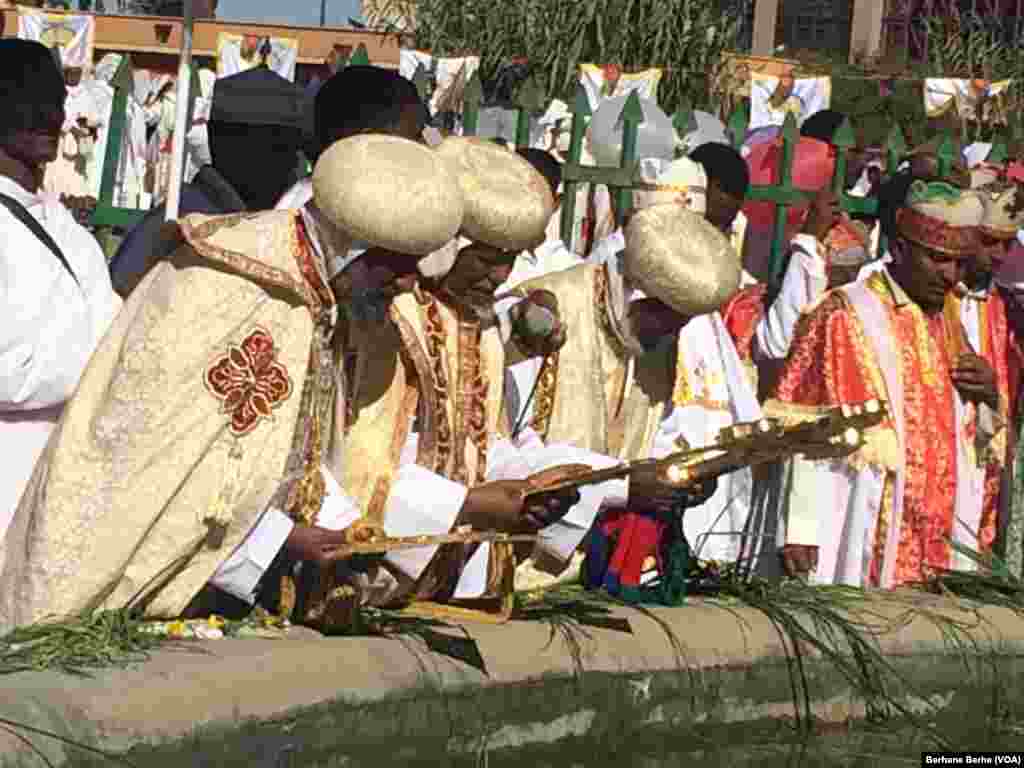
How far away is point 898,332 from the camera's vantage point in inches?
366

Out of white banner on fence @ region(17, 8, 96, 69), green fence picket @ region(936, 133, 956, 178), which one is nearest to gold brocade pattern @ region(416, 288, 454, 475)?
green fence picket @ region(936, 133, 956, 178)

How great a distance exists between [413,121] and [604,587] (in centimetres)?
150

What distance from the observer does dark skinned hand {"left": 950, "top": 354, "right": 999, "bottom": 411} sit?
9.48 meters

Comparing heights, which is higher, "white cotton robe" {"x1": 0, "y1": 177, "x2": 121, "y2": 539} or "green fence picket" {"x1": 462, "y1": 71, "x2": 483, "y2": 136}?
"green fence picket" {"x1": 462, "y1": 71, "x2": 483, "y2": 136}

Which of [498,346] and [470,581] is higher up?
[498,346]

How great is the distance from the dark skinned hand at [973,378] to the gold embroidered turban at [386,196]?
3186 millimetres

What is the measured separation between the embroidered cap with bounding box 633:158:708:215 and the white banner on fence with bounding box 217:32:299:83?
984 centimetres

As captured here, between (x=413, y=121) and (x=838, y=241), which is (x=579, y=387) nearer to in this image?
(x=413, y=121)

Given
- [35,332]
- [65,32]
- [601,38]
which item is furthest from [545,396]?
[601,38]

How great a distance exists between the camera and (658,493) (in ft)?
26.2

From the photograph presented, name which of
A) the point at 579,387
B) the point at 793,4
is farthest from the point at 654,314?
the point at 793,4

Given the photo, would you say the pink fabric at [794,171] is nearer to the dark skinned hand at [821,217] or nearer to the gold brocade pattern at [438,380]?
the dark skinned hand at [821,217]

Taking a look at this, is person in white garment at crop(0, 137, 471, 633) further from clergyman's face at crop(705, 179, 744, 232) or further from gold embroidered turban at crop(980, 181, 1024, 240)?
gold embroidered turban at crop(980, 181, 1024, 240)

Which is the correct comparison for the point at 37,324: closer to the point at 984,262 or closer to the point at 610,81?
the point at 984,262
